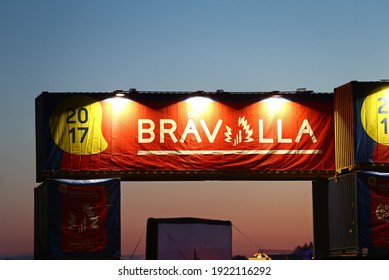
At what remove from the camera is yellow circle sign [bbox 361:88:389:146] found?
51.7 meters

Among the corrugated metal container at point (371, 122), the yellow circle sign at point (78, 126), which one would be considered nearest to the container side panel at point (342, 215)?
the corrugated metal container at point (371, 122)

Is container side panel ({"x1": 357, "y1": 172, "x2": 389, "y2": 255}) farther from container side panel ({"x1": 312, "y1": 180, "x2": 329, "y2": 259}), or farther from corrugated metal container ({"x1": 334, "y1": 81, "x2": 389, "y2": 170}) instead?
container side panel ({"x1": 312, "y1": 180, "x2": 329, "y2": 259})

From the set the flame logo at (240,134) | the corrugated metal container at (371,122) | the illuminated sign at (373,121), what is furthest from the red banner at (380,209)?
the flame logo at (240,134)

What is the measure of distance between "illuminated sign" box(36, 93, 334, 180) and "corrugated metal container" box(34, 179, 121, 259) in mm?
1364

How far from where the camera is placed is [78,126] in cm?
5362

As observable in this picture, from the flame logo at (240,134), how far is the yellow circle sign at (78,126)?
7.15 meters

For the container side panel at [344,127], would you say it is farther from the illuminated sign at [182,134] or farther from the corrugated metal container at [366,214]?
the corrugated metal container at [366,214]

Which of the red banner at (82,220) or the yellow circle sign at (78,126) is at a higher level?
the yellow circle sign at (78,126)

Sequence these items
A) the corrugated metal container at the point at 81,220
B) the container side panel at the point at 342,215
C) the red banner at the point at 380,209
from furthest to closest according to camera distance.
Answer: the corrugated metal container at the point at 81,220 < the container side panel at the point at 342,215 < the red banner at the point at 380,209

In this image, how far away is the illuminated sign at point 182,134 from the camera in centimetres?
5362

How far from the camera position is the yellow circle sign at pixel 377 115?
5172 centimetres

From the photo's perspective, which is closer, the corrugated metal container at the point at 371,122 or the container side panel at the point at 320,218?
the corrugated metal container at the point at 371,122

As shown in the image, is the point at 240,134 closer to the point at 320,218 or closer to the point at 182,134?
the point at 182,134

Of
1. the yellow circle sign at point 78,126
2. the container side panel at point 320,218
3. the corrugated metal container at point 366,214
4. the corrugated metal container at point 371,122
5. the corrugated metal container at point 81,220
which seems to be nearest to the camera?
the corrugated metal container at point 366,214
